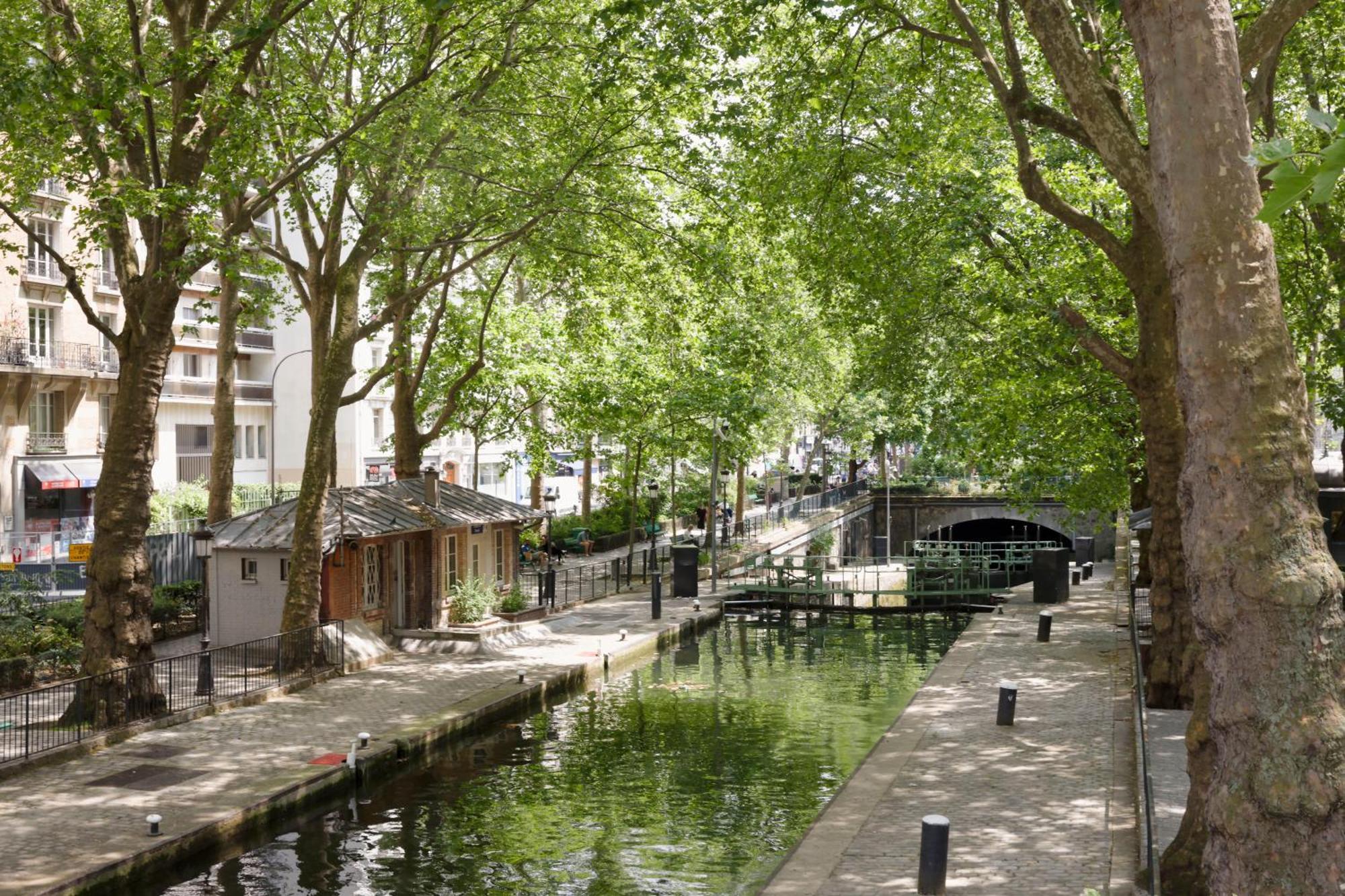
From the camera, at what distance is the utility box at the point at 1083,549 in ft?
158

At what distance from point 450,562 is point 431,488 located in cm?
174

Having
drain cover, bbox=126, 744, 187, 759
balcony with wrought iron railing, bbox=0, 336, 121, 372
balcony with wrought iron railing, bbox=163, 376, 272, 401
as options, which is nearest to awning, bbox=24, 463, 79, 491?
balcony with wrought iron railing, bbox=0, 336, 121, 372

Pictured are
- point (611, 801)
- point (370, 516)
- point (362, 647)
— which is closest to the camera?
point (611, 801)

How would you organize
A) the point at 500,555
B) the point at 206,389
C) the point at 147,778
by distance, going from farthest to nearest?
the point at 206,389
the point at 500,555
the point at 147,778

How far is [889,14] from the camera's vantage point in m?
19.6

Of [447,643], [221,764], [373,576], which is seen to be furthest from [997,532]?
[221,764]

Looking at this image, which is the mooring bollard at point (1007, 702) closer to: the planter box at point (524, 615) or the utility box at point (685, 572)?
the planter box at point (524, 615)

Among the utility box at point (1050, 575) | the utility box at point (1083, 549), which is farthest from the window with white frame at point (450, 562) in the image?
the utility box at point (1083, 549)

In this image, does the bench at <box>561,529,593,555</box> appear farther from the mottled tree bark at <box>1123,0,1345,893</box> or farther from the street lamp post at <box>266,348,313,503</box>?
the mottled tree bark at <box>1123,0,1345,893</box>

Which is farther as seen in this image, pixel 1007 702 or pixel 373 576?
pixel 373 576

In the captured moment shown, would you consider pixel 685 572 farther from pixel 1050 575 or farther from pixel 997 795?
pixel 997 795

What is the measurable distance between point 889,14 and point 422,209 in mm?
11830

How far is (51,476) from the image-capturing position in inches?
1752

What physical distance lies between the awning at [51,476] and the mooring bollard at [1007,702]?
119 ft
